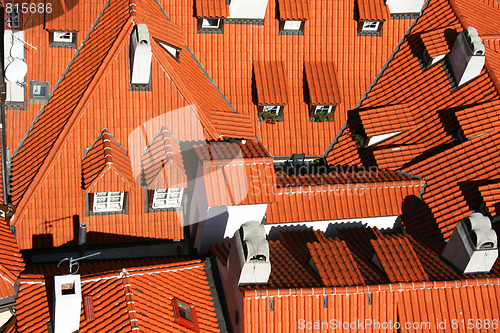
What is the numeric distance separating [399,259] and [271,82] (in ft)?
38.8

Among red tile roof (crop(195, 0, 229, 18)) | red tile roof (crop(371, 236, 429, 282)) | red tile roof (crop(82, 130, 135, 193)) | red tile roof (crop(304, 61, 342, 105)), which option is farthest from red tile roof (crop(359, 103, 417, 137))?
red tile roof (crop(82, 130, 135, 193))

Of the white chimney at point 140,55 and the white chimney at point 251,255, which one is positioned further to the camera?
the white chimney at point 140,55

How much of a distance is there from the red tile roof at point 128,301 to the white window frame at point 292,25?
1522 cm

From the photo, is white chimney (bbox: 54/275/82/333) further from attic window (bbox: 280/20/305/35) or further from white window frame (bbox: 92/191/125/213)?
attic window (bbox: 280/20/305/35)

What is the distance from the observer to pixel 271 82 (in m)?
36.0

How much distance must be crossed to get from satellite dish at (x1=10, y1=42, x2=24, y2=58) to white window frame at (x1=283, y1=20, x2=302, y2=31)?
13.5 metres

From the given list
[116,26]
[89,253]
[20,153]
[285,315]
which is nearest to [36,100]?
[20,153]

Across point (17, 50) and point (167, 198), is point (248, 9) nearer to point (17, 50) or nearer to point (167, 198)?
point (167, 198)

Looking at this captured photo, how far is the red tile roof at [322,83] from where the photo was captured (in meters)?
36.3

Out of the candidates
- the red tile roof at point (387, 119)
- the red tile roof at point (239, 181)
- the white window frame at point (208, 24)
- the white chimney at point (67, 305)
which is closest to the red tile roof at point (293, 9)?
the white window frame at point (208, 24)

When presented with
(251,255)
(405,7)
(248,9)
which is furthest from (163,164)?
(405,7)

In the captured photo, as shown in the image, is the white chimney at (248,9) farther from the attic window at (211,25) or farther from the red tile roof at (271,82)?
the red tile roof at (271,82)

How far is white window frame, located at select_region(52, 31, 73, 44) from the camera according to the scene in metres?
31.9

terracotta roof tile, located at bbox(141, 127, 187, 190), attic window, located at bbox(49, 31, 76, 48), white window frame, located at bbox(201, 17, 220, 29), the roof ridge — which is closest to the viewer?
the roof ridge
